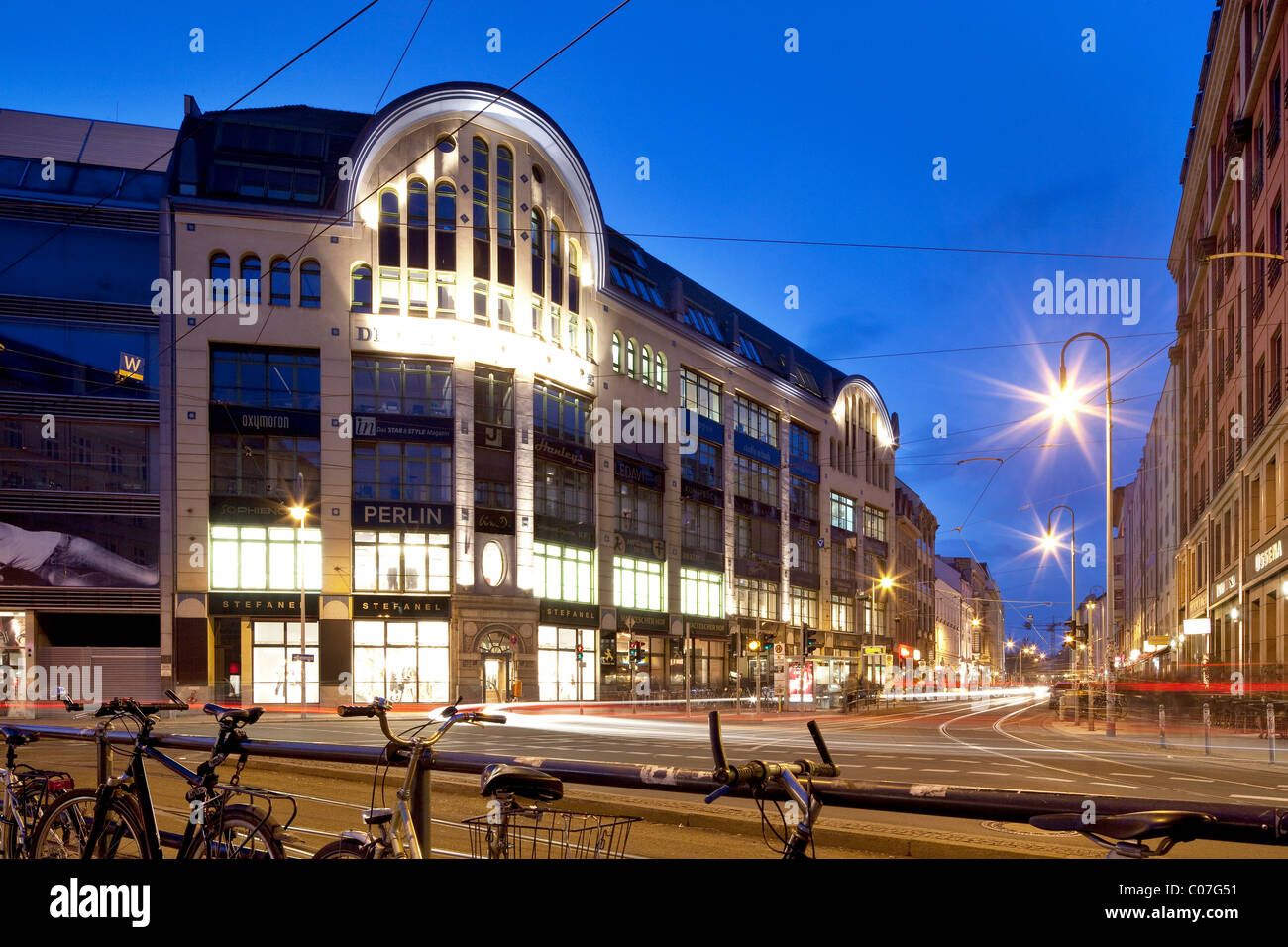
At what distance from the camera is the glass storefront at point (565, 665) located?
47.8 m

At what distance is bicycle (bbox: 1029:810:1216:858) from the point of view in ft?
9.00

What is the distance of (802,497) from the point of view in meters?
71.8

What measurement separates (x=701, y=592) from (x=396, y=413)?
22.8 metres

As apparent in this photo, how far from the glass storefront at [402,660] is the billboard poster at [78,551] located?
323 inches

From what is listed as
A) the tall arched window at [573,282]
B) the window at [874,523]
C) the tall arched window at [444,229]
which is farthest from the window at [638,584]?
the window at [874,523]

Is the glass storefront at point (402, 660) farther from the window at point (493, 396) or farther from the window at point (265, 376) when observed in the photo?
the window at point (265, 376)

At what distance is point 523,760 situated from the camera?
4.34m

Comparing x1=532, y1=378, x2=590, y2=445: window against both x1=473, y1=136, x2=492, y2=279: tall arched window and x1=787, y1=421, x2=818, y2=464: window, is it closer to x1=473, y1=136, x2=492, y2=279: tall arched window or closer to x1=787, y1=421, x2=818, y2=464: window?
x1=473, y1=136, x2=492, y2=279: tall arched window

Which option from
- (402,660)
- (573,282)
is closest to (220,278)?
(573,282)

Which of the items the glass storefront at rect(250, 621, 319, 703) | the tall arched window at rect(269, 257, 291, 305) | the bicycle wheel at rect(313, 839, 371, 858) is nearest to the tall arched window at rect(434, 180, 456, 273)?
the tall arched window at rect(269, 257, 291, 305)

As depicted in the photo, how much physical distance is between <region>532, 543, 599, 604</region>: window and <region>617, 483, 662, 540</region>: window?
3.32 meters

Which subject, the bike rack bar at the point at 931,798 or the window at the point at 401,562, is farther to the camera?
the window at the point at 401,562
